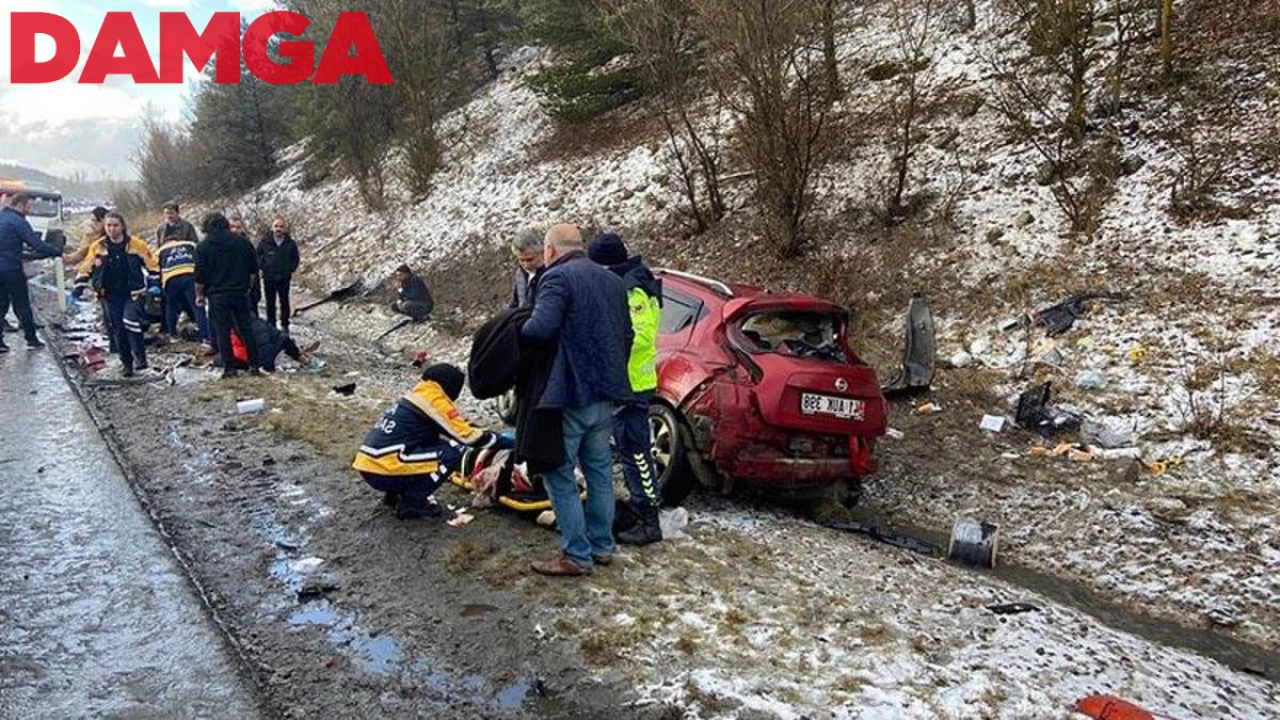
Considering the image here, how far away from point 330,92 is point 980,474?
69.1 ft

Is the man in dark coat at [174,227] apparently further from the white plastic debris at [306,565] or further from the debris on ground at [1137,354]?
the debris on ground at [1137,354]

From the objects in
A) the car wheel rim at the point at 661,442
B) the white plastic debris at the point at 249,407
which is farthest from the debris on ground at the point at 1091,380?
the white plastic debris at the point at 249,407

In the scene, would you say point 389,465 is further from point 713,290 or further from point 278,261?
point 278,261

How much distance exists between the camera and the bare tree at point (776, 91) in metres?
11.3

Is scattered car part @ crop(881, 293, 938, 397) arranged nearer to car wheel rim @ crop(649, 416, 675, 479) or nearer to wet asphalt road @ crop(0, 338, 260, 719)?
car wheel rim @ crop(649, 416, 675, 479)

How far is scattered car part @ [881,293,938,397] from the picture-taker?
8.88 metres

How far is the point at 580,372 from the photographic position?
4.48 metres

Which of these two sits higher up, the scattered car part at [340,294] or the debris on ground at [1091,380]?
the scattered car part at [340,294]

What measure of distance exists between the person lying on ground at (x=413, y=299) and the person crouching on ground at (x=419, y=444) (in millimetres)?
9602

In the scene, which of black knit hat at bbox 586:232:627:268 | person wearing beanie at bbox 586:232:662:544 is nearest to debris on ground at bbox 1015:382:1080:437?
person wearing beanie at bbox 586:232:662:544

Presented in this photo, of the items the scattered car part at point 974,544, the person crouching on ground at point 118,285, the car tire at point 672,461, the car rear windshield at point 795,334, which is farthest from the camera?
the person crouching on ground at point 118,285

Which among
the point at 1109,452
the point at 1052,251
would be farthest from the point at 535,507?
the point at 1052,251

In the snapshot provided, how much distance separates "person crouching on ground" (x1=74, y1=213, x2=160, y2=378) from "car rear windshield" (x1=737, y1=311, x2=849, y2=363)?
24.5 ft

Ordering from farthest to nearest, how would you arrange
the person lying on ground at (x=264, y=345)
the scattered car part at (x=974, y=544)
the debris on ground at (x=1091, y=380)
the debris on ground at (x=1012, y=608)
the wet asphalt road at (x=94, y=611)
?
the person lying on ground at (x=264, y=345)
the debris on ground at (x=1091, y=380)
the scattered car part at (x=974, y=544)
the debris on ground at (x=1012, y=608)
the wet asphalt road at (x=94, y=611)
